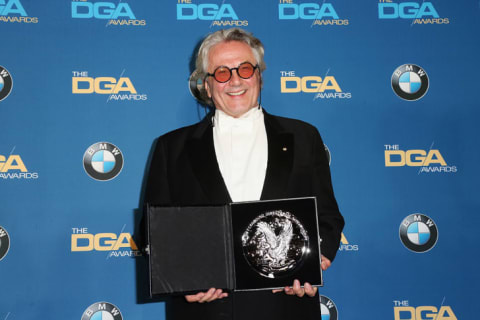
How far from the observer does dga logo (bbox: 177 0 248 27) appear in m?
2.78

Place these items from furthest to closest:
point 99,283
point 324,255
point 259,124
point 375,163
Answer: point 375,163, point 99,283, point 259,124, point 324,255

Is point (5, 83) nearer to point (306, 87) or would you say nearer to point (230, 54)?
point (230, 54)

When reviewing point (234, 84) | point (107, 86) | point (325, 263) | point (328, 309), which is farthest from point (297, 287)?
point (107, 86)

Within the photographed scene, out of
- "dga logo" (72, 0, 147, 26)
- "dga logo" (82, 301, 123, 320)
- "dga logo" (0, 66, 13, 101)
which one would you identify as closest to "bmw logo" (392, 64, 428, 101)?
"dga logo" (72, 0, 147, 26)

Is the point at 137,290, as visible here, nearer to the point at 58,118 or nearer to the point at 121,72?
the point at 58,118

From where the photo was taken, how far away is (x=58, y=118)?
8.70 feet

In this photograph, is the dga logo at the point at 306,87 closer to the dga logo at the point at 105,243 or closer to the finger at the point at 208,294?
the dga logo at the point at 105,243

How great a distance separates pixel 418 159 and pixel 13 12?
7.91 feet

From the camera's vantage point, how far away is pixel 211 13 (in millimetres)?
2789

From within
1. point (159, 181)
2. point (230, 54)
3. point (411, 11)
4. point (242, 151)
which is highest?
point (411, 11)

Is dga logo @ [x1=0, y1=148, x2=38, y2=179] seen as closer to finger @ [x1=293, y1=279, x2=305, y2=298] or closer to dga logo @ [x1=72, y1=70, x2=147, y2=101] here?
dga logo @ [x1=72, y1=70, x2=147, y2=101]

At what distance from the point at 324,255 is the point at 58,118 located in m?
1.65

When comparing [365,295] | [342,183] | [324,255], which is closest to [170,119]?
[342,183]

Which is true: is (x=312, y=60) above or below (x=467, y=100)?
→ above
